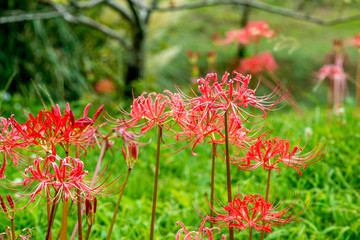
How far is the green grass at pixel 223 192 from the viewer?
1712 millimetres

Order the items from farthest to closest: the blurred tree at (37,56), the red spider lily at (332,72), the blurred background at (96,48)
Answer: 1. the blurred tree at (37,56)
2. the blurred background at (96,48)
3. the red spider lily at (332,72)

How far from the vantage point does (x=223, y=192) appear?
2041 mm

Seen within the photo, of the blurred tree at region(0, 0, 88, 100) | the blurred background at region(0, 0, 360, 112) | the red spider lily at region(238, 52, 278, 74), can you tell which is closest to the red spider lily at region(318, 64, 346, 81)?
the blurred background at region(0, 0, 360, 112)

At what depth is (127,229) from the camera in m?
1.71

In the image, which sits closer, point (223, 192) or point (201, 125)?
point (201, 125)

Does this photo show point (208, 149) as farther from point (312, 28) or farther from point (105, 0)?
point (312, 28)

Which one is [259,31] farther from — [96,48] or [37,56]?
[96,48]

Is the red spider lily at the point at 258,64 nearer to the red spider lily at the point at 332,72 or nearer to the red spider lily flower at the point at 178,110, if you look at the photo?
the red spider lily at the point at 332,72

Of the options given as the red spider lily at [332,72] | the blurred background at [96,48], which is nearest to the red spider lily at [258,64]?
the blurred background at [96,48]

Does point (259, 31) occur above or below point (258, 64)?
above

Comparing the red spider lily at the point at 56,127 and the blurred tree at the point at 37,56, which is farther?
the blurred tree at the point at 37,56

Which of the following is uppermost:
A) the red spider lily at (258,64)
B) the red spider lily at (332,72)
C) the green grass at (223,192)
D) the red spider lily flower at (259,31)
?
the red spider lily flower at (259,31)

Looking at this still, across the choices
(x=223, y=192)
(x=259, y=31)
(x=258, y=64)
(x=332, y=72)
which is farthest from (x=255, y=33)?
(x=223, y=192)

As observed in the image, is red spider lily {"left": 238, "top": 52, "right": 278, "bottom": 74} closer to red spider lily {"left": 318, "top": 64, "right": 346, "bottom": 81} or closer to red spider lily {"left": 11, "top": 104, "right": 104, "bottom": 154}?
red spider lily {"left": 318, "top": 64, "right": 346, "bottom": 81}
